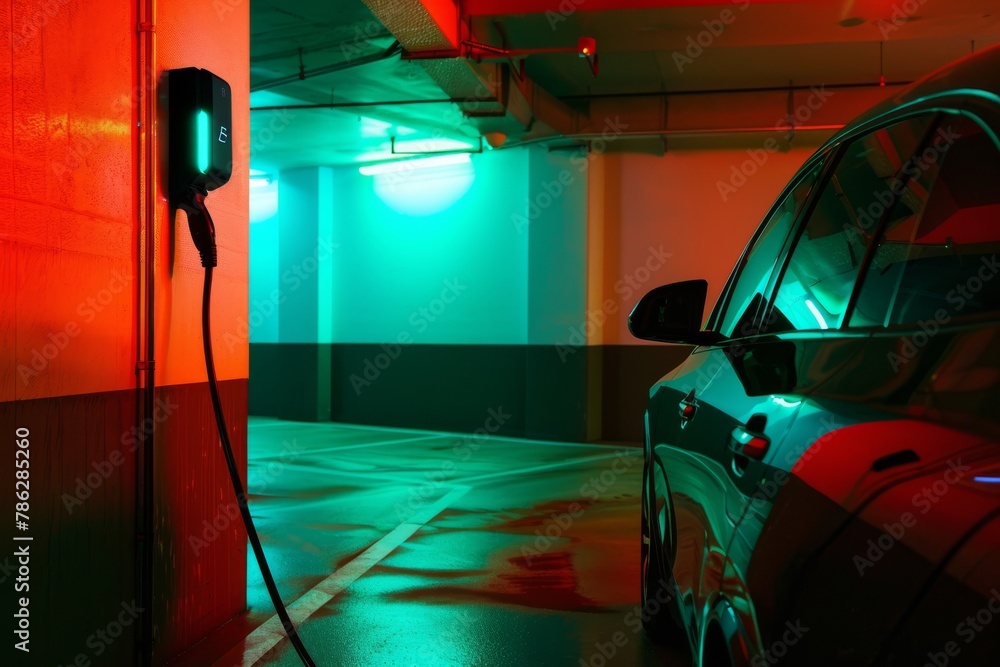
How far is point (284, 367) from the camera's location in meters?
14.0

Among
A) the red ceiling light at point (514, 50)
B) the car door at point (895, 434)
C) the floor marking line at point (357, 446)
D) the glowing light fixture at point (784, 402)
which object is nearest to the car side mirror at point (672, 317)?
the car door at point (895, 434)

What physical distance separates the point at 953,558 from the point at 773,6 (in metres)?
6.52

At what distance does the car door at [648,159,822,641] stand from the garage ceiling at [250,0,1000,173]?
189 inches

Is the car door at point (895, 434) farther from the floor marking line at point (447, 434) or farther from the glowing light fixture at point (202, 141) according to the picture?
the floor marking line at point (447, 434)

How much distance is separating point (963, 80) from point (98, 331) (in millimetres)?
2454

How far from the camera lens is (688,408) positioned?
2.18 m

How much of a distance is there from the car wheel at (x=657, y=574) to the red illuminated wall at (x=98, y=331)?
5.60 feet

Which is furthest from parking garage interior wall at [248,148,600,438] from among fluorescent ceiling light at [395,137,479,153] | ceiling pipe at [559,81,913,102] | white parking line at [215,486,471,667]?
white parking line at [215,486,471,667]

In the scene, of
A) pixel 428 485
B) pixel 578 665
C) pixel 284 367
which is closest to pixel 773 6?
pixel 428 485

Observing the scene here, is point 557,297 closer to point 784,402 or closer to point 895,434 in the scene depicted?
point 784,402

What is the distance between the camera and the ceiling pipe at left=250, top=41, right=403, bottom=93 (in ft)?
25.4

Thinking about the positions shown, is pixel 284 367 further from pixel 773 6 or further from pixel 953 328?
pixel 953 328

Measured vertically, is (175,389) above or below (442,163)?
below

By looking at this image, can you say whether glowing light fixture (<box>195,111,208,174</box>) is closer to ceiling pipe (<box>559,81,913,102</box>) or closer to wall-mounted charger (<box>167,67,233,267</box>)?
wall-mounted charger (<box>167,67,233,267</box>)
